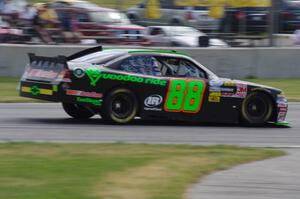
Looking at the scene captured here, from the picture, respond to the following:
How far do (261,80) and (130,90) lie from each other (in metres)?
10.8

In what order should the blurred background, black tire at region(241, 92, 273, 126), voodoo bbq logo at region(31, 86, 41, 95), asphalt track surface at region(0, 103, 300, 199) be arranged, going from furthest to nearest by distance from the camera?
1. the blurred background
2. black tire at region(241, 92, 273, 126)
3. voodoo bbq logo at region(31, 86, 41, 95)
4. asphalt track surface at region(0, 103, 300, 199)

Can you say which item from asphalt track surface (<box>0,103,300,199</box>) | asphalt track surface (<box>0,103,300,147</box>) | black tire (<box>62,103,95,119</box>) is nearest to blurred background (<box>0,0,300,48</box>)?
asphalt track surface (<box>0,103,300,199</box>)

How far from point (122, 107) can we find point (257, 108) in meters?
2.56

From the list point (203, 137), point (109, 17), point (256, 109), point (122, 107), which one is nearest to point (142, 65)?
point (122, 107)

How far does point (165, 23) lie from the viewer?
24.0 m

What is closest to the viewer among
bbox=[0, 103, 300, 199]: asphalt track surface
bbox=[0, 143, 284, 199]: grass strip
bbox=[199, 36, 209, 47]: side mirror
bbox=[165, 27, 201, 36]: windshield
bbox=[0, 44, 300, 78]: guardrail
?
bbox=[0, 143, 284, 199]: grass strip

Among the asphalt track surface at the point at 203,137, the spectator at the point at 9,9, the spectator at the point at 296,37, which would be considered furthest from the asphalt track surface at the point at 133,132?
the spectator at the point at 296,37

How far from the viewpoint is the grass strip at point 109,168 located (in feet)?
23.1

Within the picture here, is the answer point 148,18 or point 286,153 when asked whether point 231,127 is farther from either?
point 148,18

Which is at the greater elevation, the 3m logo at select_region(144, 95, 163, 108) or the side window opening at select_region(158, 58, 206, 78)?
the side window opening at select_region(158, 58, 206, 78)

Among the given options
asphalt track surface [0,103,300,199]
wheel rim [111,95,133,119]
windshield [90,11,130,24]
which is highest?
windshield [90,11,130,24]

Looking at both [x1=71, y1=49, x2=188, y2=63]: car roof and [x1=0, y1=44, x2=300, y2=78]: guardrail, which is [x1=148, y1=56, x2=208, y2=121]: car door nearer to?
[x1=71, y1=49, x2=188, y2=63]: car roof

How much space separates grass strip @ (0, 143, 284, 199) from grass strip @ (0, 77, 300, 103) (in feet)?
25.6

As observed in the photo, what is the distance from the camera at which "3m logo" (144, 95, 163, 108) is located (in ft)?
42.3
